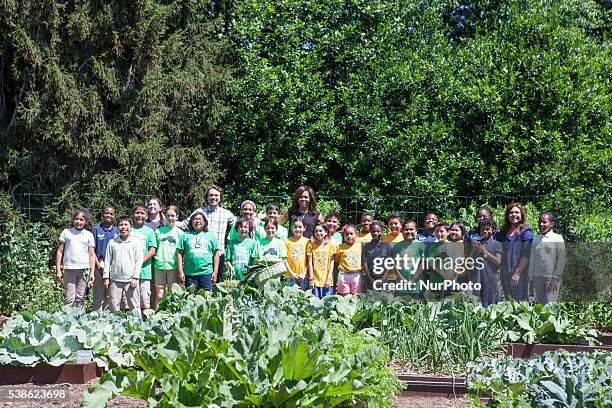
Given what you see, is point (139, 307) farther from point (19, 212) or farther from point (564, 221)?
point (564, 221)

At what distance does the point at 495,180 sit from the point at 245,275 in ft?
26.0

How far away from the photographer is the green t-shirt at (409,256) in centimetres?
793

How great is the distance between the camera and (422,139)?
47.7 feet

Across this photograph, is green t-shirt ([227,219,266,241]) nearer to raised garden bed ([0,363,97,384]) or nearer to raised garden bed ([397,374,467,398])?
raised garden bed ([0,363,97,384])

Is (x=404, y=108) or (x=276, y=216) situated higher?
(x=404, y=108)

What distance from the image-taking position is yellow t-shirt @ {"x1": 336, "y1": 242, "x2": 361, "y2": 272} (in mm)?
8719

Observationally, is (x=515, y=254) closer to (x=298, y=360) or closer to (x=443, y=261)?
(x=443, y=261)

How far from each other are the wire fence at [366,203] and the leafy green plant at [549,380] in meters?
7.20

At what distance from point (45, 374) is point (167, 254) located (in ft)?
10.7

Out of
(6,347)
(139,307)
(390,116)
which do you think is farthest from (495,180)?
(6,347)

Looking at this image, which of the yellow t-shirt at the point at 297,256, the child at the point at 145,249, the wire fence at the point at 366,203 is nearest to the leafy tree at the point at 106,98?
the wire fence at the point at 366,203

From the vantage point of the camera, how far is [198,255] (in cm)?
892

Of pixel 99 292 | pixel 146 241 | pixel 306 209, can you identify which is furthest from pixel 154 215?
pixel 306 209

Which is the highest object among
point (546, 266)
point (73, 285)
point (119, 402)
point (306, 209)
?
point (306, 209)
